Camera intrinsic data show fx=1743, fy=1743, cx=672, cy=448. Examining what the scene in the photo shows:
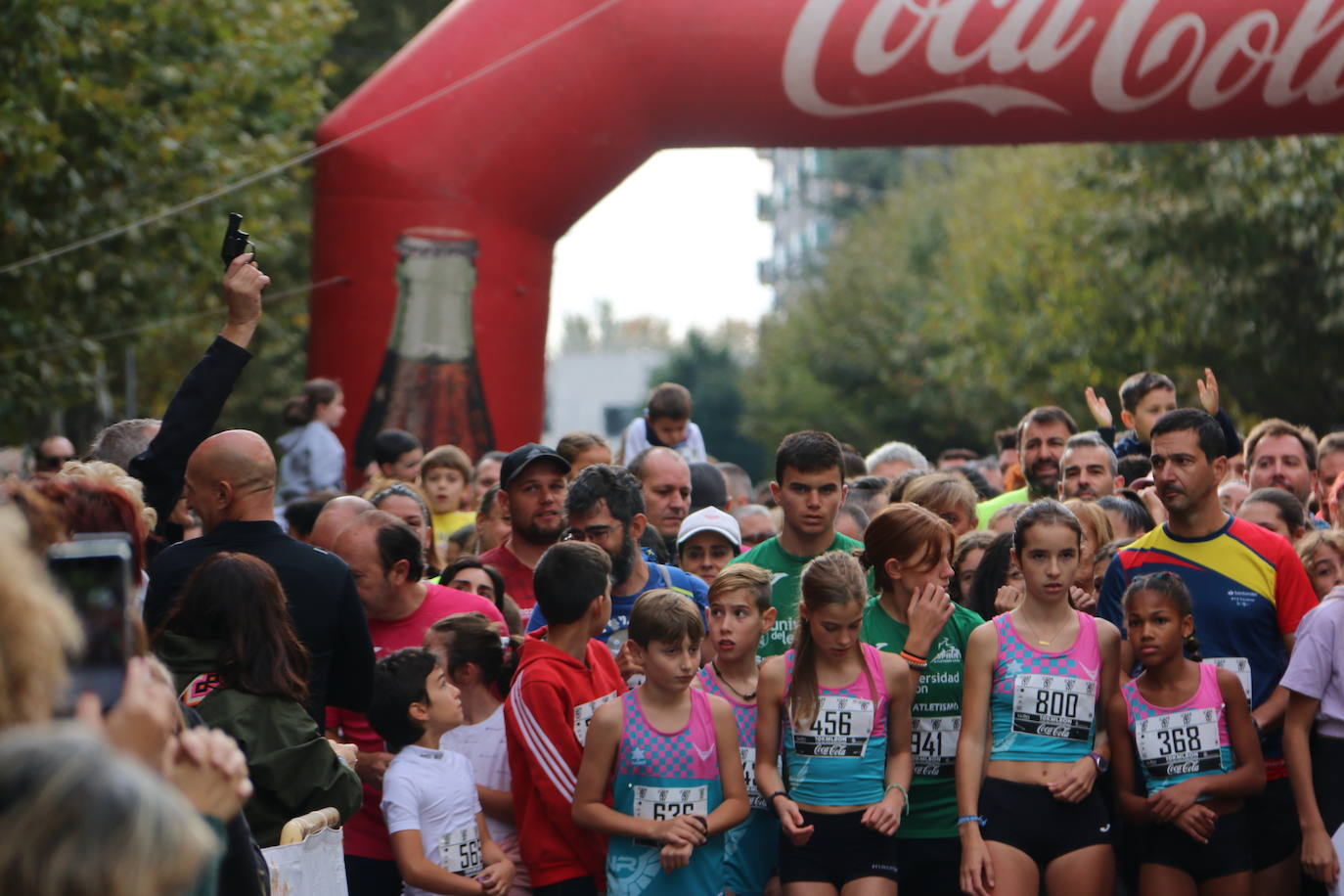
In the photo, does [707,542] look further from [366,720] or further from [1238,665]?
[1238,665]

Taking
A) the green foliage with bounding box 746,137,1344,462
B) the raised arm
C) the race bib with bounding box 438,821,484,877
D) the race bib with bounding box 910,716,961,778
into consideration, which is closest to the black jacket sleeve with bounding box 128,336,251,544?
the raised arm

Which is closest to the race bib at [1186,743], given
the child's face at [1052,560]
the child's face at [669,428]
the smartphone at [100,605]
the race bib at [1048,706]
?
the race bib at [1048,706]

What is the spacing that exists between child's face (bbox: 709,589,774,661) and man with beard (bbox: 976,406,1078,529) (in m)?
3.03

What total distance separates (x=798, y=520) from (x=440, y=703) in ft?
4.60

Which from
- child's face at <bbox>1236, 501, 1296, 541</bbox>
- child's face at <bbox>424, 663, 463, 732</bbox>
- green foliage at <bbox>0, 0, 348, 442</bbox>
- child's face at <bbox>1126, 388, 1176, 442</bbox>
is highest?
green foliage at <bbox>0, 0, 348, 442</bbox>

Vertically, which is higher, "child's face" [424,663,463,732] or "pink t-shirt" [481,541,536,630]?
"pink t-shirt" [481,541,536,630]

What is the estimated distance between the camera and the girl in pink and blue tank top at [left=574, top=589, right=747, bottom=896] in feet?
15.3

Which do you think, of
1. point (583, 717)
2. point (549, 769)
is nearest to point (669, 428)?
point (583, 717)

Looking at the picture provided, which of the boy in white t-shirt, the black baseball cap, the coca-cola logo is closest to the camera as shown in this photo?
the boy in white t-shirt

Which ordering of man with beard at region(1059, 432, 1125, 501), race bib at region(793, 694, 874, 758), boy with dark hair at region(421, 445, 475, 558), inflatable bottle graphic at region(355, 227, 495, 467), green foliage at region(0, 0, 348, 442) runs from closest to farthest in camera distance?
race bib at region(793, 694, 874, 758) < man with beard at region(1059, 432, 1125, 501) < boy with dark hair at region(421, 445, 475, 558) < inflatable bottle graphic at region(355, 227, 495, 467) < green foliage at region(0, 0, 348, 442)

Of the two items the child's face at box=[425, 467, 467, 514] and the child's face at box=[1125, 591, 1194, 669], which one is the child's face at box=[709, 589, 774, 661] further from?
the child's face at box=[425, 467, 467, 514]

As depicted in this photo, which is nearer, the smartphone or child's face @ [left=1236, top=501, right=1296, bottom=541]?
the smartphone

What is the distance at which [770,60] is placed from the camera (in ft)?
32.3

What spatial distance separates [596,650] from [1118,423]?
58.1 ft
